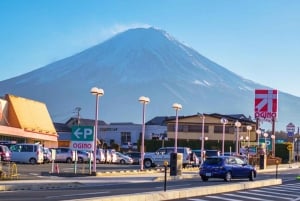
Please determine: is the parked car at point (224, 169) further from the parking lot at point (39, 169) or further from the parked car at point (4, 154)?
the parked car at point (4, 154)

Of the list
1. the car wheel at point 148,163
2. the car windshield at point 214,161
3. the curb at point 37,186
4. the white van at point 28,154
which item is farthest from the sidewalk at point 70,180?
the white van at point 28,154

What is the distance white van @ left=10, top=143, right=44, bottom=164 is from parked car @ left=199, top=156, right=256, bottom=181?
18366 millimetres

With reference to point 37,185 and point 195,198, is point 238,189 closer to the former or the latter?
point 195,198

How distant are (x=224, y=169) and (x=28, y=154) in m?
20.3

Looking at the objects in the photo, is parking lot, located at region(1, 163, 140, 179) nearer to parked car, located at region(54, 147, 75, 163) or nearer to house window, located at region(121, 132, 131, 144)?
parked car, located at region(54, 147, 75, 163)

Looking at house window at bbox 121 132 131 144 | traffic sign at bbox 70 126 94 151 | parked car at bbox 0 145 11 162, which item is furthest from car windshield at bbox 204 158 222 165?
house window at bbox 121 132 131 144

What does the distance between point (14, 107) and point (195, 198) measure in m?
49.9

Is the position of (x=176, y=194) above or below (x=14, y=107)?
below

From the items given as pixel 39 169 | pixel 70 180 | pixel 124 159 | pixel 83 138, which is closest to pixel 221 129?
pixel 124 159

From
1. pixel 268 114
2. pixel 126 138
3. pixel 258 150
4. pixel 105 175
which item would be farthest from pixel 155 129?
pixel 105 175

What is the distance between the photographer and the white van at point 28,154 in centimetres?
4897

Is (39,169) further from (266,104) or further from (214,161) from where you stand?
(266,104)

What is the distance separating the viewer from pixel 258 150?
63.5 meters

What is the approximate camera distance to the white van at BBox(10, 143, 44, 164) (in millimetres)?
48969
